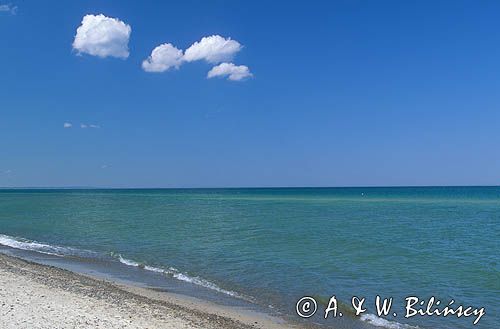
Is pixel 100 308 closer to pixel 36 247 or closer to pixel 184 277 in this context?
pixel 184 277

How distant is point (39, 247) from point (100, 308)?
17052mm

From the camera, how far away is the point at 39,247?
86.0 feet

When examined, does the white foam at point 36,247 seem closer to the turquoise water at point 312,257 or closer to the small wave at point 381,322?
the turquoise water at point 312,257

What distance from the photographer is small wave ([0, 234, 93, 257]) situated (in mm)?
24059

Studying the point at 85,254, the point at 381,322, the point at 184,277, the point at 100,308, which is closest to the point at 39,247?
the point at 85,254

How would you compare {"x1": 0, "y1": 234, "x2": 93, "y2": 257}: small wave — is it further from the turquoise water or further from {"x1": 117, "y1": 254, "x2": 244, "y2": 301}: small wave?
{"x1": 117, "y1": 254, "x2": 244, "y2": 301}: small wave

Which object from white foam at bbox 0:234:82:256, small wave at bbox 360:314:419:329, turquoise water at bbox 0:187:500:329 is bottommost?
white foam at bbox 0:234:82:256

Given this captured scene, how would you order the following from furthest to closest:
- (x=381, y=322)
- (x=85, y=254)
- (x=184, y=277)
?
1. (x=85, y=254)
2. (x=184, y=277)
3. (x=381, y=322)

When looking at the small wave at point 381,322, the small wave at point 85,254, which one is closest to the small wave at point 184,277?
the small wave at point 85,254

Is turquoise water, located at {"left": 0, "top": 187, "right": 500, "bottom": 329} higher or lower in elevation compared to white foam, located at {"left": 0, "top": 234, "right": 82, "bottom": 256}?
higher

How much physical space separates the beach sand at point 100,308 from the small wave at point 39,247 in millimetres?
8468

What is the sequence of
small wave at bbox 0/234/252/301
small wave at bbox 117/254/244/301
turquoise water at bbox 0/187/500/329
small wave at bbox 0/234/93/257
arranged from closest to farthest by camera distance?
turquoise water at bbox 0/187/500/329 → small wave at bbox 117/254/244/301 → small wave at bbox 0/234/252/301 → small wave at bbox 0/234/93/257

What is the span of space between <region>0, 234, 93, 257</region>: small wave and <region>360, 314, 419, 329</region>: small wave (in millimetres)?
16097

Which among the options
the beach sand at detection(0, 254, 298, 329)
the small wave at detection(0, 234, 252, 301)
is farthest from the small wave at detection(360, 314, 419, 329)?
the small wave at detection(0, 234, 252, 301)
